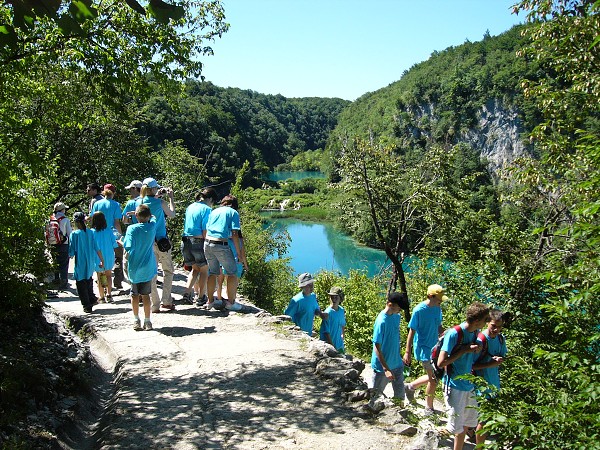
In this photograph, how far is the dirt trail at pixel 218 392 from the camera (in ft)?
12.4

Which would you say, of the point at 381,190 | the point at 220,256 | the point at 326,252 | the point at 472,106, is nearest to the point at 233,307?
the point at 220,256

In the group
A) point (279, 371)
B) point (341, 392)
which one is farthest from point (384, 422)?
point (279, 371)

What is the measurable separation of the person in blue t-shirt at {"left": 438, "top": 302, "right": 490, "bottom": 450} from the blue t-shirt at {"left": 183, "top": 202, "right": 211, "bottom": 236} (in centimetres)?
362

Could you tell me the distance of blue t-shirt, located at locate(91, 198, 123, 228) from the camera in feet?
25.7

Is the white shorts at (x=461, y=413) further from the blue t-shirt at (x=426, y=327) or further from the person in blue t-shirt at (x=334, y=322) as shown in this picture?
the person in blue t-shirt at (x=334, y=322)

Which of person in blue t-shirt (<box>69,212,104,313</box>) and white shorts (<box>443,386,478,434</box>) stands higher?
person in blue t-shirt (<box>69,212,104,313</box>)

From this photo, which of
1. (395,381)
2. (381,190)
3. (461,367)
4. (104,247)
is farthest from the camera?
(381,190)

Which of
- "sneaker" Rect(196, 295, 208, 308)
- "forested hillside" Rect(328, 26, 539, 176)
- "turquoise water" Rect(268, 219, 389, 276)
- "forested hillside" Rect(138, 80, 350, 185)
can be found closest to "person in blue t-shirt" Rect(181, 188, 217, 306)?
"sneaker" Rect(196, 295, 208, 308)

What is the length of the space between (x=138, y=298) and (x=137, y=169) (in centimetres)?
990

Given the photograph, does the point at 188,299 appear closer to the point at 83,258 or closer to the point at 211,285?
the point at 211,285

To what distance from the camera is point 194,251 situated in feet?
22.8

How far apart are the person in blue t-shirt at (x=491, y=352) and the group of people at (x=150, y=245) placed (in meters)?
3.04

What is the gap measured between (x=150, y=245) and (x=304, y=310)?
2.13 meters

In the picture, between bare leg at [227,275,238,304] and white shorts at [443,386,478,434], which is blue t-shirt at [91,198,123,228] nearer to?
bare leg at [227,275,238,304]
